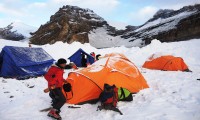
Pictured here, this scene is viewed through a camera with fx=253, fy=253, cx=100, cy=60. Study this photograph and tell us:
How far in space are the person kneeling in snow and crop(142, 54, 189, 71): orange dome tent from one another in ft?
28.3

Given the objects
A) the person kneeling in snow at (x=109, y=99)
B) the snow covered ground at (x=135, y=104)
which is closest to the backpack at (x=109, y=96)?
the person kneeling in snow at (x=109, y=99)

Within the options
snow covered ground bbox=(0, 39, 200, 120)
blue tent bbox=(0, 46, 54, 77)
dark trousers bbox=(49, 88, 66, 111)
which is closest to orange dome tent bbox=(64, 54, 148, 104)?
snow covered ground bbox=(0, 39, 200, 120)

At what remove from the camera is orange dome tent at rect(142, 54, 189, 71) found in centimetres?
A: 1561

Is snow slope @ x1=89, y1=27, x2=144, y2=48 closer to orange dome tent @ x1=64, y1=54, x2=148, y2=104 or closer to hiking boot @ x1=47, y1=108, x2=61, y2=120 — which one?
orange dome tent @ x1=64, y1=54, x2=148, y2=104

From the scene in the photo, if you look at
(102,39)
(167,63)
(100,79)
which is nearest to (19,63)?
(100,79)

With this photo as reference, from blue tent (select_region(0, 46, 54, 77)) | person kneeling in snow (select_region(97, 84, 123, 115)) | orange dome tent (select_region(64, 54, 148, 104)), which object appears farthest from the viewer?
blue tent (select_region(0, 46, 54, 77))

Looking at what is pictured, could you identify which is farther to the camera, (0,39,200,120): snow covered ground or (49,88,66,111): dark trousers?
(49,88,66,111): dark trousers

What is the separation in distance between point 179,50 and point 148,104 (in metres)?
19.8

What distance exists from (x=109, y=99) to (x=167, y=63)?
30.1ft

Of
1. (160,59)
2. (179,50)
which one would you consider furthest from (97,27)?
(160,59)

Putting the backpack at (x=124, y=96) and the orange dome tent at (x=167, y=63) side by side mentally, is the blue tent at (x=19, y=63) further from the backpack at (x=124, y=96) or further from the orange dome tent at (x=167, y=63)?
the backpack at (x=124, y=96)

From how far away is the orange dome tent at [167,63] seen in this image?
15.6 m

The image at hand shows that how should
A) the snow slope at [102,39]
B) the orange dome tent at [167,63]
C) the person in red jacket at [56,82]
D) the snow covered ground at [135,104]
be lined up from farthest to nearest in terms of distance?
the snow slope at [102,39] → the orange dome tent at [167,63] → the person in red jacket at [56,82] → the snow covered ground at [135,104]

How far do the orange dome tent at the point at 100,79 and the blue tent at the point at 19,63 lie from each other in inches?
242
